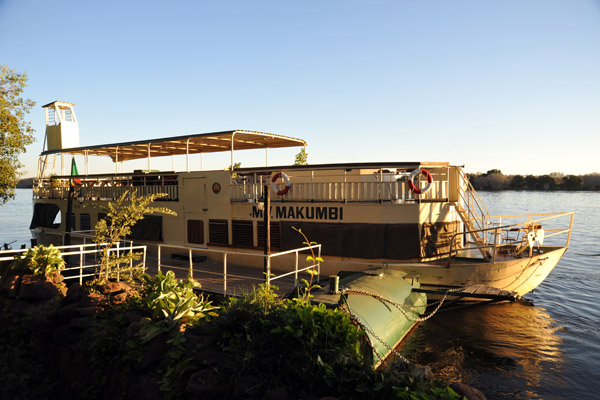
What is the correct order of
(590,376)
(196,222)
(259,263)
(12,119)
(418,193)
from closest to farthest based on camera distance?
(590,376)
(418,193)
(259,263)
(196,222)
(12,119)

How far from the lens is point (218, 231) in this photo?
644 inches

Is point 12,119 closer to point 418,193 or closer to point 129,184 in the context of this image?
point 129,184

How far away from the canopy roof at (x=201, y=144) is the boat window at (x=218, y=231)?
316 cm

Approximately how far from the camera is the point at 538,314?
1576 cm

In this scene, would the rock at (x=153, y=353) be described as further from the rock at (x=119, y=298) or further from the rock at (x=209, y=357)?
the rock at (x=119, y=298)

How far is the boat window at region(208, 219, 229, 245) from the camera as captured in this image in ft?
53.1

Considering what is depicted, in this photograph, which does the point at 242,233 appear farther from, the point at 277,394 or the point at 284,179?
the point at 277,394

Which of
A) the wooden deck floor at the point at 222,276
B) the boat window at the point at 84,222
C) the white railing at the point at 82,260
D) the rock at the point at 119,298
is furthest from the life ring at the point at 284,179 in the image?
the boat window at the point at 84,222

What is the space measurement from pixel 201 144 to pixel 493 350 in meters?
15.0

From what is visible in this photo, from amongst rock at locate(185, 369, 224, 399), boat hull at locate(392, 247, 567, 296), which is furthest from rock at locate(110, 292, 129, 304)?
boat hull at locate(392, 247, 567, 296)

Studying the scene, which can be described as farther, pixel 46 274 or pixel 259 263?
pixel 259 263

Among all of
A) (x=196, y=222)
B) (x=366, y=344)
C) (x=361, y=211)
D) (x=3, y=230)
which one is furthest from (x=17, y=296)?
(x=3, y=230)

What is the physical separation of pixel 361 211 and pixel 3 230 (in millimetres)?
65602

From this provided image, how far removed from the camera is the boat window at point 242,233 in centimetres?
1562
